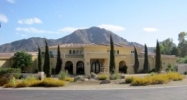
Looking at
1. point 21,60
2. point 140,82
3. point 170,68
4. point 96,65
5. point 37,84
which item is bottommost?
point 37,84

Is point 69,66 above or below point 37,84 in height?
above

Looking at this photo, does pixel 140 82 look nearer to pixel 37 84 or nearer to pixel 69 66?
pixel 37 84

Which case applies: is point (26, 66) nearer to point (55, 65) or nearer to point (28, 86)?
point (55, 65)

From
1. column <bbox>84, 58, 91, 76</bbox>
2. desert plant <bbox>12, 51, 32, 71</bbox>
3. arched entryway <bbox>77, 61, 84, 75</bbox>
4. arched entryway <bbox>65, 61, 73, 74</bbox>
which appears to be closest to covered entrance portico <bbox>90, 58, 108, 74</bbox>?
arched entryway <bbox>77, 61, 84, 75</bbox>

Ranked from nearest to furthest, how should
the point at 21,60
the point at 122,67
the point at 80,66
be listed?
1. the point at 21,60
2. the point at 122,67
3. the point at 80,66

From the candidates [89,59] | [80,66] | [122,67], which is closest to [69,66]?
[80,66]

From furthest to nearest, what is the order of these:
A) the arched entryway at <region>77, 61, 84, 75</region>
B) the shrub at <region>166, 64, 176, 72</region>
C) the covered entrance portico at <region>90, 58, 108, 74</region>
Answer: the arched entryway at <region>77, 61, 84, 75</region> → the covered entrance portico at <region>90, 58, 108, 74</region> → the shrub at <region>166, 64, 176, 72</region>

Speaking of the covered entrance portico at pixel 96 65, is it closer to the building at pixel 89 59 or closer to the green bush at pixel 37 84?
the building at pixel 89 59

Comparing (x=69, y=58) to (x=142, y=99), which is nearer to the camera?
(x=142, y=99)

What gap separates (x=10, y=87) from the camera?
24984 mm

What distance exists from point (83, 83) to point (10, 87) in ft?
22.2

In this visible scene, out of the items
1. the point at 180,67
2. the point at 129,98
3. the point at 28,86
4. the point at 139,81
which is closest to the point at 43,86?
the point at 28,86

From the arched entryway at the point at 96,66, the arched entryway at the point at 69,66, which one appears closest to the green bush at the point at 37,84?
the arched entryway at the point at 69,66

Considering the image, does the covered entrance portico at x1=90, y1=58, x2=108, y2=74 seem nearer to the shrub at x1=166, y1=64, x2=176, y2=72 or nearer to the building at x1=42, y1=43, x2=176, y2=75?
the building at x1=42, y1=43, x2=176, y2=75
